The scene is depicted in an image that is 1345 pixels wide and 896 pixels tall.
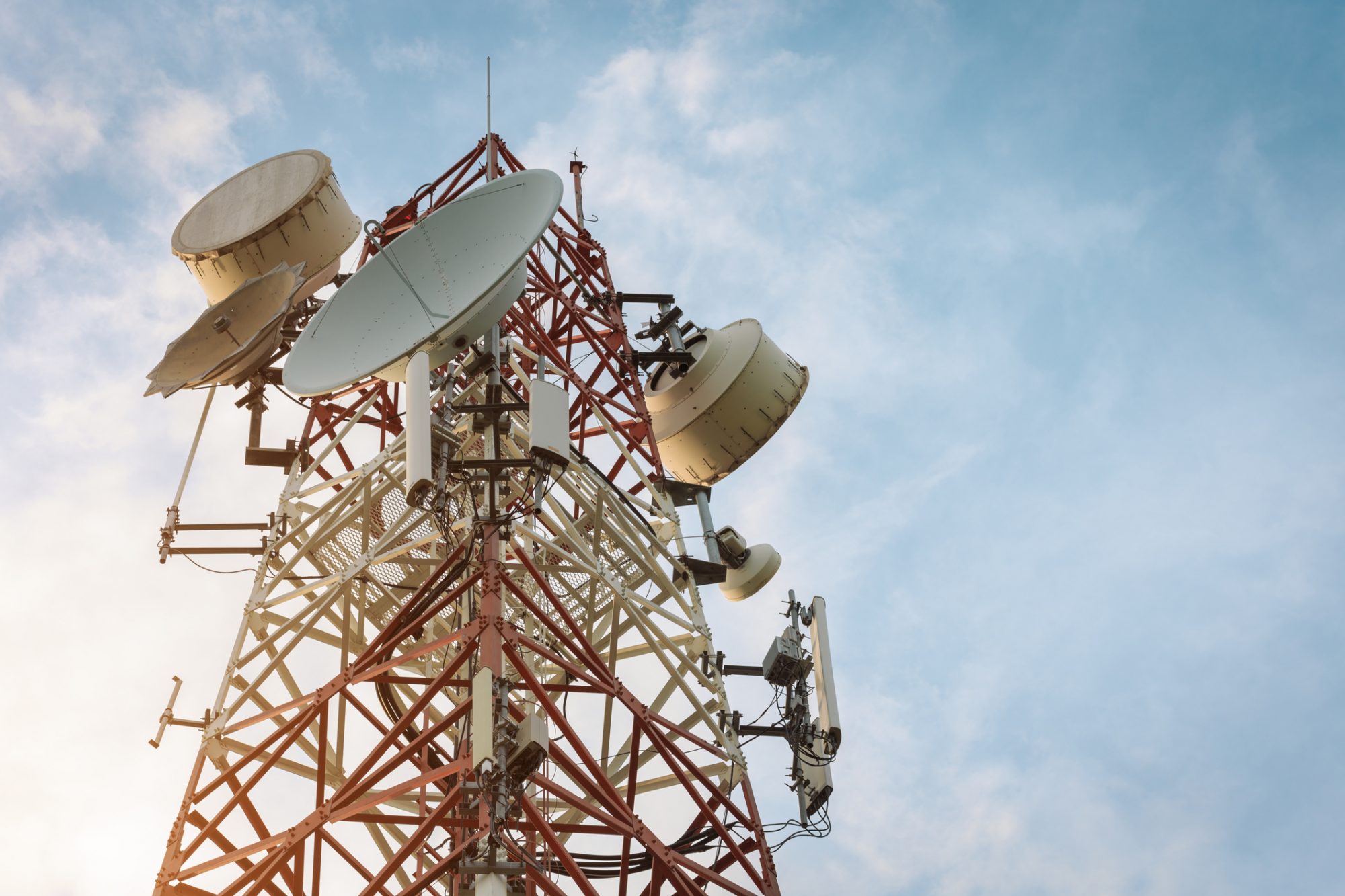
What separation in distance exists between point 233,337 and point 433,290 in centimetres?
608

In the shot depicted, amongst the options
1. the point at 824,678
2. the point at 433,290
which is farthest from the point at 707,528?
the point at 433,290

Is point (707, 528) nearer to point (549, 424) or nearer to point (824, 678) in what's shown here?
point (824, 678)

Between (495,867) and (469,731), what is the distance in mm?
2196

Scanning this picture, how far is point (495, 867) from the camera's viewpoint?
11.3m

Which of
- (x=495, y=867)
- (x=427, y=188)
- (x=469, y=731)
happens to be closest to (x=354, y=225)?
(x=427, y=188)

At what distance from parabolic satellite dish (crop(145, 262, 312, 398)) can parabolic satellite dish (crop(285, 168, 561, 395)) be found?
4364 mm

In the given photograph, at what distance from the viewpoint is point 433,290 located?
16.1 meters

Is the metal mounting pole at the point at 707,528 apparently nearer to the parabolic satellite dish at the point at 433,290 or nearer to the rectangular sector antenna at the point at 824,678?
the rectangular sector antenna at the point at 824,678

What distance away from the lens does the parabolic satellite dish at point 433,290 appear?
49.9 ft

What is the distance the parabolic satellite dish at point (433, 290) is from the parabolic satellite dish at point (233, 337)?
4364 millimetres

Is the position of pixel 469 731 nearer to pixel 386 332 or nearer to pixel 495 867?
pixel 495 867

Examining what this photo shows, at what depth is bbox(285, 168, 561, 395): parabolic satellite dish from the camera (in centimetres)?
1521

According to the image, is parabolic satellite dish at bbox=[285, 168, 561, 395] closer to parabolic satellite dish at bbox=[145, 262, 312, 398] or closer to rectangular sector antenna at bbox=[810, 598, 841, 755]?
parabolic satellite dish at bbox=[145, 262, 312, 398]

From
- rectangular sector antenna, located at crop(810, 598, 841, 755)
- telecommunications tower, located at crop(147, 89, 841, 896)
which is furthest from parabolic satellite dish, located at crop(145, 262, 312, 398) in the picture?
rectangular sector antenna, located at crop(810, 598, 841, 755)
